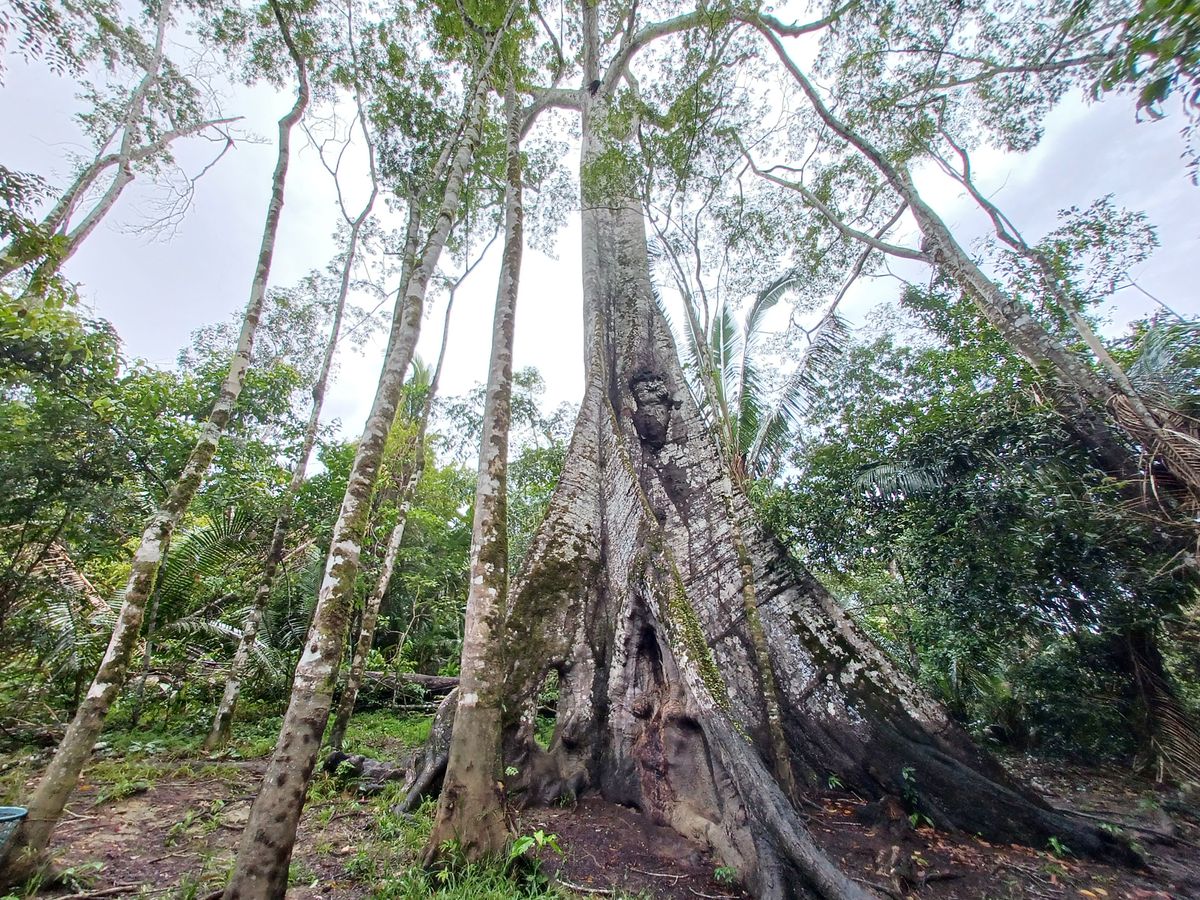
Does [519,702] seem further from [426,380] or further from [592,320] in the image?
[426,380]

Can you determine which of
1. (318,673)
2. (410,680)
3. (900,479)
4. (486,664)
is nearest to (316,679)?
(318,673)

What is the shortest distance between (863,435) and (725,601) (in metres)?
3.62

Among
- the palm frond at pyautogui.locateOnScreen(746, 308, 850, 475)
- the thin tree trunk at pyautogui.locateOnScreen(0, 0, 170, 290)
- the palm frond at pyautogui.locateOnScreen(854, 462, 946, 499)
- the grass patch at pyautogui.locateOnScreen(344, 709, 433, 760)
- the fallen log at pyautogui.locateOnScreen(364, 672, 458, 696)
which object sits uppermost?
the thin tree trunk at pyautogui.locateOnScreen(0, 0, 170, 290)

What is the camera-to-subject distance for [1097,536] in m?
4.75

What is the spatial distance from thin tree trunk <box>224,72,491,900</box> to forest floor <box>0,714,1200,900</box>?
683 millimetres

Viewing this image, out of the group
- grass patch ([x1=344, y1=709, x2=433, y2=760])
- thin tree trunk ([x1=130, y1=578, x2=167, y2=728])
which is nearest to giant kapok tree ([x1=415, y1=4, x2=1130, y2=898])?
grass patch ([x1=344, y1=709, x2=433, y2=760])

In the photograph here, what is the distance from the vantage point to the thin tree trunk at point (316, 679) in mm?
2316

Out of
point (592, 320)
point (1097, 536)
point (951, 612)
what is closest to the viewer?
point (1097, 536)

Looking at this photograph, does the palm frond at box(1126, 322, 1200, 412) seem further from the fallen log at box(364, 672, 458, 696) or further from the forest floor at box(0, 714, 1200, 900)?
the fallen log at box(364, 672, 458, 696)

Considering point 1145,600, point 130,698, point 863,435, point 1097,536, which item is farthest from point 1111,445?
point 130,698

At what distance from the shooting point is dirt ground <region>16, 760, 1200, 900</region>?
2.74 m

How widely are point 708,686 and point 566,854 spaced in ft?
4.39

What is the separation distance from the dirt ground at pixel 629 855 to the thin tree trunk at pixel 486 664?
0.58 metres

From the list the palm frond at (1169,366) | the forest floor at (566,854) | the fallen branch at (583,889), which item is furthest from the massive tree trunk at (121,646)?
the palm frond at (1169,366)
